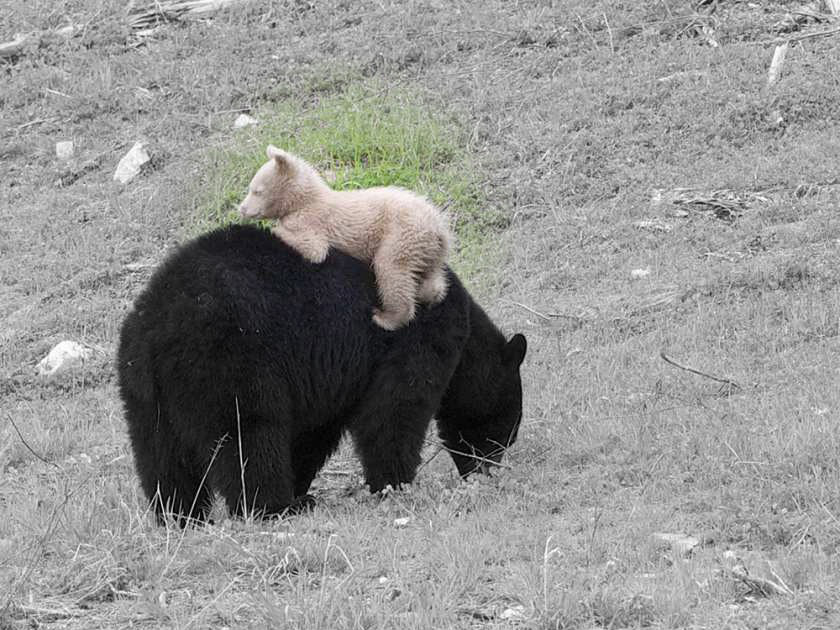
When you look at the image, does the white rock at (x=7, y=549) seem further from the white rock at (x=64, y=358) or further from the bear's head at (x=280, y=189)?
the white rock at (x=64, y=358)

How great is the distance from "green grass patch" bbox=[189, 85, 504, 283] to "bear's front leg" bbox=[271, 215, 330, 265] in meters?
5.70

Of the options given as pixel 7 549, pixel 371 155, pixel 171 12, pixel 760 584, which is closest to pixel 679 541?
pixel 760 584

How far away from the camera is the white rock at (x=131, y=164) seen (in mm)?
16438

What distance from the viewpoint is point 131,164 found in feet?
54.3

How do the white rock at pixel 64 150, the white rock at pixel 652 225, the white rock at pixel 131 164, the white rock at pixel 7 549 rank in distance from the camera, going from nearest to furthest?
the white rock at pixel 7 549
the white rock at pixel 652 225
the white rock at pixel 131 164
the white rock at pixel 64 150

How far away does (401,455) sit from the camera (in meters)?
7.47

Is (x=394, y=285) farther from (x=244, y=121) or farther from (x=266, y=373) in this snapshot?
(x=244, y=121)

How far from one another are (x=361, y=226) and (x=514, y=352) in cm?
151

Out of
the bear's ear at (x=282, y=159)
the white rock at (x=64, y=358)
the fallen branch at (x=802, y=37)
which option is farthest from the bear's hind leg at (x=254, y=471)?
the fallen branch at (x=802, y=37)

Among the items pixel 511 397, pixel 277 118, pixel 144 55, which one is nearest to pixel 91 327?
pixel 277 118

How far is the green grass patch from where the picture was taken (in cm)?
1409

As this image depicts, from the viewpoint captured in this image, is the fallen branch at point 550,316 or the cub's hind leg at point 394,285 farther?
the fallen branch at point 550,316

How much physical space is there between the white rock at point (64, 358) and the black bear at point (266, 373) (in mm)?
4871

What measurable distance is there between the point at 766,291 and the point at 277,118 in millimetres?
7898
